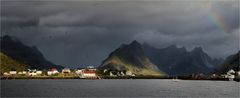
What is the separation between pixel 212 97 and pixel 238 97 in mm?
7995

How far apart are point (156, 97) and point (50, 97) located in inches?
1236

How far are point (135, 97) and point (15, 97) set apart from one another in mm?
34924

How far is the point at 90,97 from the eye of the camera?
11100cm

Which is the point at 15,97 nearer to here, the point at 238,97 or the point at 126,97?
the point at 126,97

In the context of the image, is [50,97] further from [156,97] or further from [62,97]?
[156,97]

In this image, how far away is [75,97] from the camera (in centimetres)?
11044

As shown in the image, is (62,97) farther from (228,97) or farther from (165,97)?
(228,97)

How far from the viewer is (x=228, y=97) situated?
4587 inches

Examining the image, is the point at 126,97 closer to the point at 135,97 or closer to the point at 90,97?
the point at 135,97

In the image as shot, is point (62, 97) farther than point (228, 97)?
No

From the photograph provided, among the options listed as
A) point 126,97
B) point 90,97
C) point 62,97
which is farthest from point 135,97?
point 62,97

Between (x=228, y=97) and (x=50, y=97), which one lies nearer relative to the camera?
(x=50, y=97)

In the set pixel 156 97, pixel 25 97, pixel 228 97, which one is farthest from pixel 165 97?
pixel 25 97

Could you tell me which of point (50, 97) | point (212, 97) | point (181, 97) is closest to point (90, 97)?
point (50, 97)
